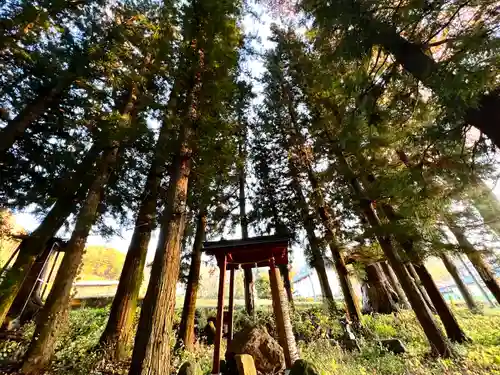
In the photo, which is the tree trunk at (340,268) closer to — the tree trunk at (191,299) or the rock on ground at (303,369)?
the tree trunk at (191,299)

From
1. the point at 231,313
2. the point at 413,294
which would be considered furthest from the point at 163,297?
the point at 413,294

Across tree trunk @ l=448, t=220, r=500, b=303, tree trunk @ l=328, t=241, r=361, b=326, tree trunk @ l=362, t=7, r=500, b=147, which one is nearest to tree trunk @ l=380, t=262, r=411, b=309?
tree trunk @ l=448, t=220, r=500, b=303

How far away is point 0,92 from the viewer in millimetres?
7250

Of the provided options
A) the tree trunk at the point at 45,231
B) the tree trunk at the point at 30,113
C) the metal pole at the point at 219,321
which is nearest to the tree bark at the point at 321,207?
the metal pole at the point at 219,321

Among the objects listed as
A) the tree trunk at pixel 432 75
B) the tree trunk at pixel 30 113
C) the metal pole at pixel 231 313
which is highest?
the tree trunk at pixel 30 113

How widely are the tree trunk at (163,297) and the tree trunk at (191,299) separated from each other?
3225mm

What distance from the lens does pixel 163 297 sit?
349 cm

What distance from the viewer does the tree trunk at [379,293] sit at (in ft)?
30.5

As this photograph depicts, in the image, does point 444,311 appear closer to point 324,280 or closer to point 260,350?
point 324,280

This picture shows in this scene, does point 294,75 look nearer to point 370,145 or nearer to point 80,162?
point 370,145

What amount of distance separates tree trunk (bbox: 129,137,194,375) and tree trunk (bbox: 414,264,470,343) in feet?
19.0

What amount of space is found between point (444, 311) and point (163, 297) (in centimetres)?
654

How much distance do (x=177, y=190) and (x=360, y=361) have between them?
563cm

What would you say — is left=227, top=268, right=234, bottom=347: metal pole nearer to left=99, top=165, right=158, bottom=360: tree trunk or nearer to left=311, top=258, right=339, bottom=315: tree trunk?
left=99, top=165, right=158, bottom=360: tree trunk
